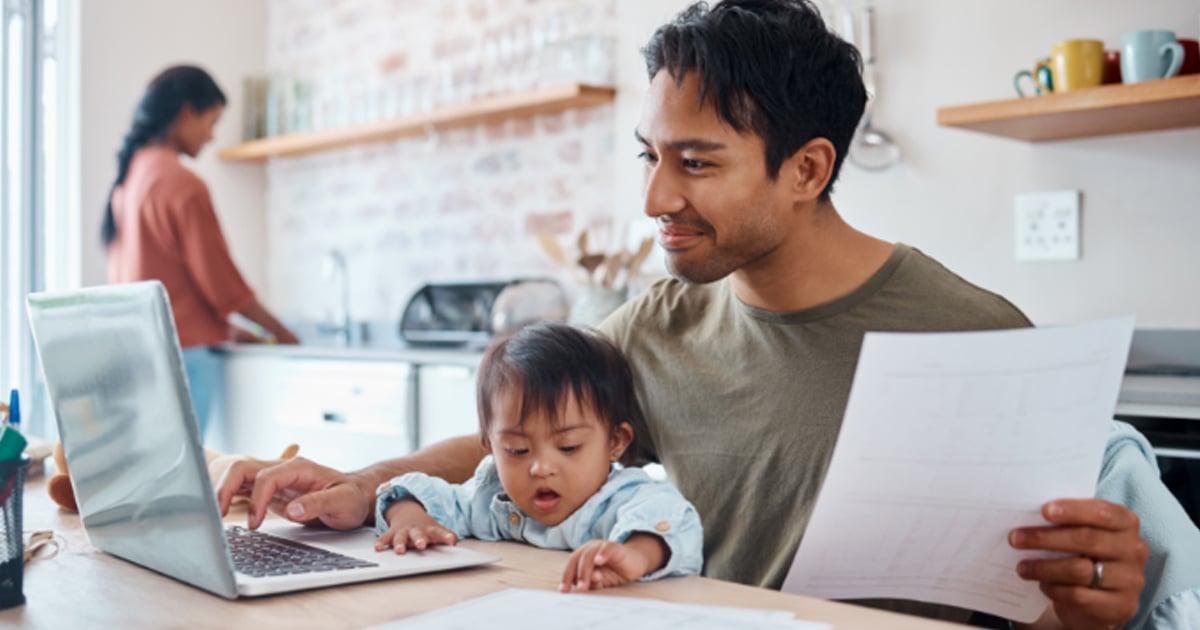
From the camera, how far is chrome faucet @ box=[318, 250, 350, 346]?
4.34 m

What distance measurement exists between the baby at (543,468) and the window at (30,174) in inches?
140

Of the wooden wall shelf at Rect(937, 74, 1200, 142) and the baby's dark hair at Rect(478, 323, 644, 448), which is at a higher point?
the wooden wall shelf at Rect(937, 74, 1200, 142)

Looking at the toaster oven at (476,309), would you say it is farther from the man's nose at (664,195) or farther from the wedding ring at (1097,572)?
the wedding ring at (1097,572)

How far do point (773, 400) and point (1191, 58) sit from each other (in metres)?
1.33

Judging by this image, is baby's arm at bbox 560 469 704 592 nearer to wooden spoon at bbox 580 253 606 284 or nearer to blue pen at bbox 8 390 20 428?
blue pen at bbox 8 390 20 428

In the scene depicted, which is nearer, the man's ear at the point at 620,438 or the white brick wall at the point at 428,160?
the man's ear at the point at 620,438

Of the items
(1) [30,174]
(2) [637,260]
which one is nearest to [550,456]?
(2) [637,260]

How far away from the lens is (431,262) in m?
4.27

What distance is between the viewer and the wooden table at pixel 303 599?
88cm

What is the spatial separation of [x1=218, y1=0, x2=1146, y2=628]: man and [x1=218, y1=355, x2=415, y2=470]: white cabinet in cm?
184

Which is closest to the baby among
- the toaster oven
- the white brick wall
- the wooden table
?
the wooden table

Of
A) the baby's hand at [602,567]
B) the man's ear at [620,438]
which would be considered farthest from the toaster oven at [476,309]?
the baby's hand at [602,567]

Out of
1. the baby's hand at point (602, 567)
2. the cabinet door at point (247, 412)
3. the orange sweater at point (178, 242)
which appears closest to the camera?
the baby's hand at point (602, 567)

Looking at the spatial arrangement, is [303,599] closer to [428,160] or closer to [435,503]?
[435,503]
